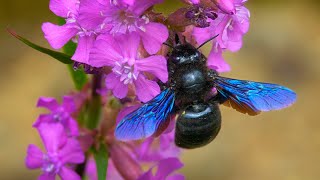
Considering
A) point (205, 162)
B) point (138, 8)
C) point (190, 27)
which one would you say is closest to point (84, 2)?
point (138, 8)

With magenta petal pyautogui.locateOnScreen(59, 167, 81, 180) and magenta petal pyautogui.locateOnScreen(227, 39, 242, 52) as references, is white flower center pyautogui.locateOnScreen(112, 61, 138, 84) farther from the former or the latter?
magenta petal pyautogui.locateOnScreen(59, 167, 81, 180)

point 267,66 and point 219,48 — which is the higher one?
point 219,48

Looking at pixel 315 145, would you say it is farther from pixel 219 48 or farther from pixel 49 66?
pixel 219 48

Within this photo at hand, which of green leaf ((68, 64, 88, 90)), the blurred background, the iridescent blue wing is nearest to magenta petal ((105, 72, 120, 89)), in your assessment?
the iridescent blue wing

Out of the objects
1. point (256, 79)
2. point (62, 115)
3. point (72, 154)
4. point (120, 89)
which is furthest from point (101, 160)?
point (256, 79)

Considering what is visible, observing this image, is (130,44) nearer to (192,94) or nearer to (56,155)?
(192,94)

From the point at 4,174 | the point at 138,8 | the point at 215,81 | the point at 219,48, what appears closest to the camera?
the point at 138,8

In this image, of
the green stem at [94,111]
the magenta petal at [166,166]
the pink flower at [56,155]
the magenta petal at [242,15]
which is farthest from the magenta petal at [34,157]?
the magenta petal at [242,15]
